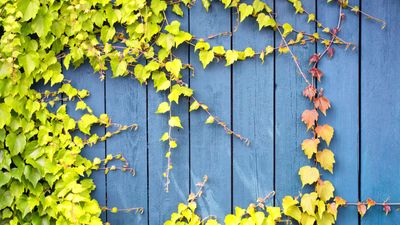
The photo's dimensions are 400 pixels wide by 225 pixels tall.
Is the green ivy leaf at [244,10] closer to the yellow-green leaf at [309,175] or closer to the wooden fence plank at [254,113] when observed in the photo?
the wooden fence plank at [254,113]

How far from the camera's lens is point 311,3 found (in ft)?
7.35

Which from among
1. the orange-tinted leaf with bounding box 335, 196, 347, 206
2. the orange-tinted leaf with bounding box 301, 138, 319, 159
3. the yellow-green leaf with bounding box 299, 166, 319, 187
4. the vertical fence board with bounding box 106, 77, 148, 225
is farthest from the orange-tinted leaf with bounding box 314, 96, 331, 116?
the vertical fence board with bounding box 106, 77, 148, 225

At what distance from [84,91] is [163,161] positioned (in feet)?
1.54

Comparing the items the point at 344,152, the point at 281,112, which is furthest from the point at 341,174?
the point at 281,112

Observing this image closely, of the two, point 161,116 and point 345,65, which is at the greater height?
point 345,65

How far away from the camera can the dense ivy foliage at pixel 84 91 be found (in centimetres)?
222

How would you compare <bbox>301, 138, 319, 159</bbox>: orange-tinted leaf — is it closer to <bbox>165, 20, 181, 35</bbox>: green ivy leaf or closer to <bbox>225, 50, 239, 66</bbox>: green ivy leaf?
<bbox>225, 50, 239, 66</bbox>: green ivy leaf

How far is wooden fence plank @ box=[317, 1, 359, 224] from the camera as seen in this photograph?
87.7 inches

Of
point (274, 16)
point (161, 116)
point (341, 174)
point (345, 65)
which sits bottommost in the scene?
point (341, 174)

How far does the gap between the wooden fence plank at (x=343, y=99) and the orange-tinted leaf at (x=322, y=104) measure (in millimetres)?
39

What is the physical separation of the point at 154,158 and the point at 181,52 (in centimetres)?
49

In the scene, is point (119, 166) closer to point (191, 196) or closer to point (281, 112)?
point (191, 196)

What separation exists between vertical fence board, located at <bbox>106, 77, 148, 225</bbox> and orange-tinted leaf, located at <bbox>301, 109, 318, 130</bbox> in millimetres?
708

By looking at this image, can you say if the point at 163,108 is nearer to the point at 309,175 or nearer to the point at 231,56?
the point at 231,56
